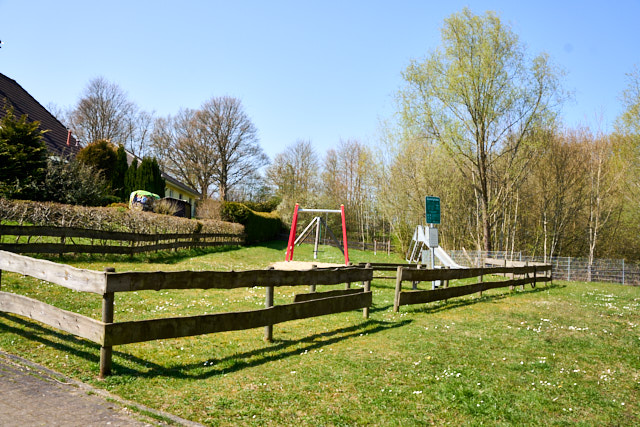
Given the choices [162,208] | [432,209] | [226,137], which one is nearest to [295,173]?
[226,137]

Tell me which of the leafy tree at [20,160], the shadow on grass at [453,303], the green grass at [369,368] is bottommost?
the green grass at [369,368]

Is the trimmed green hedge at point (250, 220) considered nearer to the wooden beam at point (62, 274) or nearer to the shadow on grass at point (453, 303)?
the shadow on grass at point (453, 303)

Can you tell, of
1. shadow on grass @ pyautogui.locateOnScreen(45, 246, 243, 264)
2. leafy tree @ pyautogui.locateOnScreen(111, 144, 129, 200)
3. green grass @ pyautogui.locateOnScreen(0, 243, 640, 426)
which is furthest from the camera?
leafy tree @ pyautogui.locateOnScreen(111, 144, 129, 200)

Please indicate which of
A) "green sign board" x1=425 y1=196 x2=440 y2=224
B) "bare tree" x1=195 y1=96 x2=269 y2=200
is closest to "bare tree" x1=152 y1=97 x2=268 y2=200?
"bare tree" x1=195 y1=96 x2=269 y2=200

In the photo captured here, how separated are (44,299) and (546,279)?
17.8 meters

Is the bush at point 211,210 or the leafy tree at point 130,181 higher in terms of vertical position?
the leafy tree at point 130,181

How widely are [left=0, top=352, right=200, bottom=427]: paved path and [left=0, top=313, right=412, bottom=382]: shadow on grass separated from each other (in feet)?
1.53

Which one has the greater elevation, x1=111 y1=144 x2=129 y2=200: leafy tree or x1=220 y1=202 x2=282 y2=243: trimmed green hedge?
x1=111 y1=144 x2=129 y2=200: leafy tree

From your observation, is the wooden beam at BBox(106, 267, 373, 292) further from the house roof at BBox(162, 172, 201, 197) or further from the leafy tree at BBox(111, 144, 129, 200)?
the house roof at BBox(162, 172, 201, 197)

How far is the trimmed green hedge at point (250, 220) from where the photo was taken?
34.2m

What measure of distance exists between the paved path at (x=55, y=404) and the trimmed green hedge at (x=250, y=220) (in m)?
29.7

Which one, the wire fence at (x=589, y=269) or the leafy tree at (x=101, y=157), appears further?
the leafy tree at (x=101, y=157)

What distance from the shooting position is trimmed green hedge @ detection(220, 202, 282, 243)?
34.2m

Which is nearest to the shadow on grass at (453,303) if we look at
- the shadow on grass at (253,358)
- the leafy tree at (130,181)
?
the shadow on grass at (253,358)
